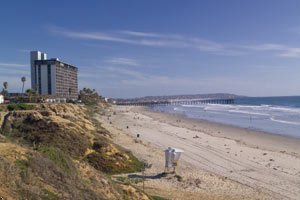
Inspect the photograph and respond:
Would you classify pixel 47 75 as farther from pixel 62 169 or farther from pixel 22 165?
pixel 22 165

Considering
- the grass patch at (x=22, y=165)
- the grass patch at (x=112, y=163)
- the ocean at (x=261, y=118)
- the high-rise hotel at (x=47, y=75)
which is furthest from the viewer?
the high-rise hotel at (x=47, y=75)

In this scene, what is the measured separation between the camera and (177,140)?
98.3ft

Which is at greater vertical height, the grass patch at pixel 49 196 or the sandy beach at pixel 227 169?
the grass patch at pixel 49 196

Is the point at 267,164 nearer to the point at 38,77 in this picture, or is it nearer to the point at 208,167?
the point at 208,167

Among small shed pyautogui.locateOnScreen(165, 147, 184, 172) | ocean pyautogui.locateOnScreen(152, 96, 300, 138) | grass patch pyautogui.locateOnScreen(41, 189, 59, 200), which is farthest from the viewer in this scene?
ocean pyautogui.locateOnScreen(152, 96, 300, 138)

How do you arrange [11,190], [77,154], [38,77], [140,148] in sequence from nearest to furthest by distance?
[11,190] < [77,154] < [140,148] < [38,77]

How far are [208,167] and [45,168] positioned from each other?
12.4m

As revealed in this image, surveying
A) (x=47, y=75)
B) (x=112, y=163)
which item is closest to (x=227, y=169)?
(x=112, y=163)

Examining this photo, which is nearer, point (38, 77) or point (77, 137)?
point (77, 137)

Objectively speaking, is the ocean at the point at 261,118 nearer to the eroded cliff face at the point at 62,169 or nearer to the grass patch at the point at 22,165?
the eroded cliff face at the point at 62,169

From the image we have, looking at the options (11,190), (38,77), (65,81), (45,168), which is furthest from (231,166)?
(65,81)

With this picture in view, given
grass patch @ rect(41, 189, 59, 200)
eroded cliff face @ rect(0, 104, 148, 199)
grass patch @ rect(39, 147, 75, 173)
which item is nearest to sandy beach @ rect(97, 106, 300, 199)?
eroded cliff face @ rect(0, 104, 148, 199)

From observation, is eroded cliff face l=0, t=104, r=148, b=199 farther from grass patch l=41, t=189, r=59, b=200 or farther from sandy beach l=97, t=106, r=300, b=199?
sandy beach l=97, t=106, r=300, b=199

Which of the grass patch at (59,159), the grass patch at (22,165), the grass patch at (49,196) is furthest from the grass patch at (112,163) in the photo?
the grass patch at (49,196)
